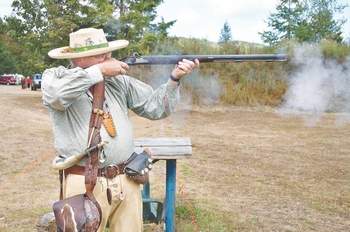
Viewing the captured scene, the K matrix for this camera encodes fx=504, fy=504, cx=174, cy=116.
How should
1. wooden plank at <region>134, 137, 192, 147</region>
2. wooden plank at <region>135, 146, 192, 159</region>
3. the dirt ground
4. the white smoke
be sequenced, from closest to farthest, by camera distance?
wooden plank at <region>135, 146, 192, 159</region> → wooden plank at <region>134, 137, 192, 147</region> → the dirt ground → the white smoke

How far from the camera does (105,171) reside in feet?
12.0

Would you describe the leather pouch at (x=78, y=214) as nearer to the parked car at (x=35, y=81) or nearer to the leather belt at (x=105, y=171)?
the leather belt at (x=105, y=171)

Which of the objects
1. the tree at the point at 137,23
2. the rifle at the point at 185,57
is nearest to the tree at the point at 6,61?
the tree at the point at 137,23

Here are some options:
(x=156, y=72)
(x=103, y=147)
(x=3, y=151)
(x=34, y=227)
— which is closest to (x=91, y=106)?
(x=103, y=147)

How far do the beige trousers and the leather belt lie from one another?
24 millimetres

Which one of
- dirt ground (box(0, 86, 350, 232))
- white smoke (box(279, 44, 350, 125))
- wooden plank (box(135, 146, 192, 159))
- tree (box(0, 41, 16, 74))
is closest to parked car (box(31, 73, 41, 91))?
tree (box(0, 41, 16, 74))

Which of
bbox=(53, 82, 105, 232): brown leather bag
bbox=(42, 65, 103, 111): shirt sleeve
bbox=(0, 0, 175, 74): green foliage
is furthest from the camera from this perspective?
bbox=(0, 0, 175, 74): green foliage

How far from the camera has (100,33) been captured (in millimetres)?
3709

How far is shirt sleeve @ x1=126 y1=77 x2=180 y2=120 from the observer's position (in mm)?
3920

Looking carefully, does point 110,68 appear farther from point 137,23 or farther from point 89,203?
point 137,23

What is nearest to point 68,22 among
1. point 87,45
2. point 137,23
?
point 137,23

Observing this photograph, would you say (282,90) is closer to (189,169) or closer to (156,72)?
(156,72)

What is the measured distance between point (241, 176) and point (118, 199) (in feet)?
18.0

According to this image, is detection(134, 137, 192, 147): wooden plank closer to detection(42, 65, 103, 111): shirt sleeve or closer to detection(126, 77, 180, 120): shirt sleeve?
detection(126, 77, 180, 120): shirt sleeve
